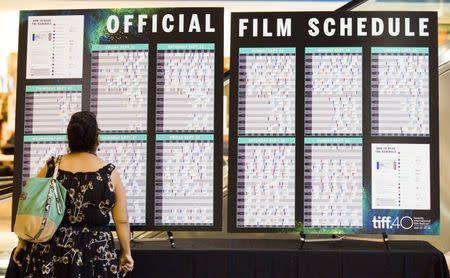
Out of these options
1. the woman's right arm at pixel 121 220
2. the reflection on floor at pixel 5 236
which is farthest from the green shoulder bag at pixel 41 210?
the reflection on floor at pixel 5 236

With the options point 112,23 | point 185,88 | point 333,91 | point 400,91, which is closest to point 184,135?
point 185,88

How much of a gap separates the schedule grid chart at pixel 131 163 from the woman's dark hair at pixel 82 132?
20.1 inches

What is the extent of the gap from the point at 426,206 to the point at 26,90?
8.46 feet

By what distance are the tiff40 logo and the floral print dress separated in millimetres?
1567

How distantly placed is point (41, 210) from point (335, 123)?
1.75 meters

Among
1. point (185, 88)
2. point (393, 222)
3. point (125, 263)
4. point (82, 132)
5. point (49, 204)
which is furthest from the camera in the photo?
point (185, 88)

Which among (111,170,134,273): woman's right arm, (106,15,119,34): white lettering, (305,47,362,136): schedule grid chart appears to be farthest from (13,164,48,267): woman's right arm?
(305,47,362,136): schedule grid chart

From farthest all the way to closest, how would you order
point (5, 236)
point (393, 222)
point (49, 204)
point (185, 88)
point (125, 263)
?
point (5, 236)
point (185, 88)
point (393, 222)
point (125, 263)
point (49, 204)

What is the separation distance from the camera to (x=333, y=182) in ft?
10.0

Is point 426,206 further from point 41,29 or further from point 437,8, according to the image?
point 437,8

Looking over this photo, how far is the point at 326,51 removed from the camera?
3.11 metres

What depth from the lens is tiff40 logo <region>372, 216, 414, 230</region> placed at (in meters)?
3.02

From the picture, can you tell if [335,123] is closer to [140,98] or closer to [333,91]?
[333,91]

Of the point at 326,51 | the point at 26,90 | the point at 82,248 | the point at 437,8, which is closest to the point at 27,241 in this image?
the point at 82,248
